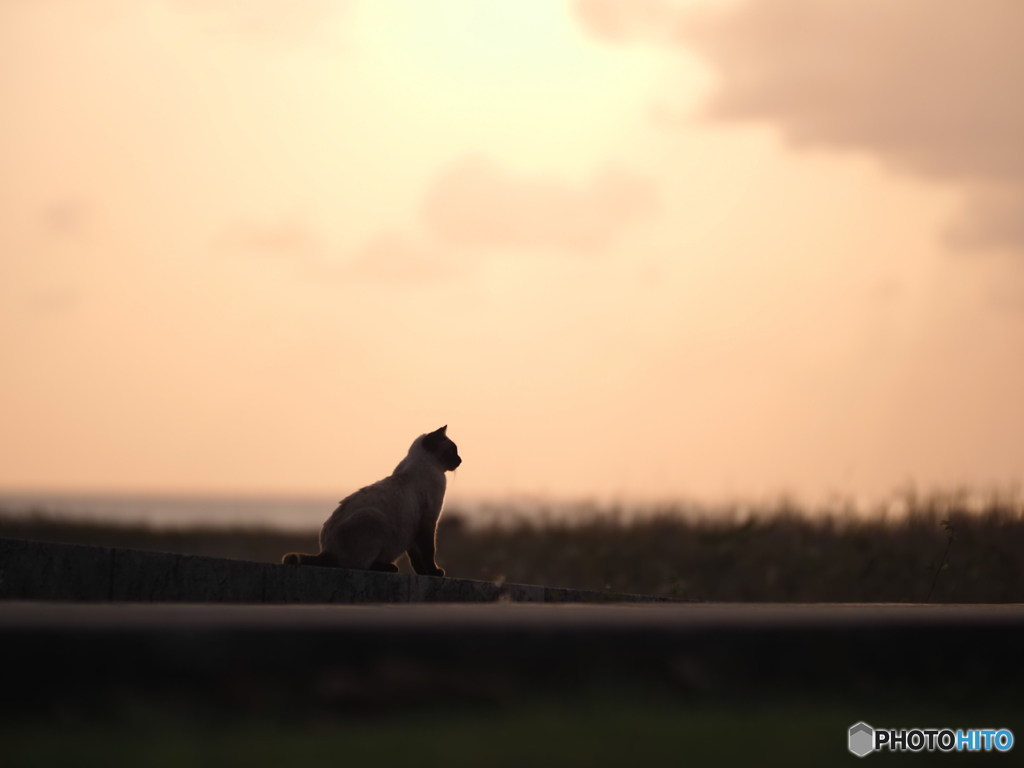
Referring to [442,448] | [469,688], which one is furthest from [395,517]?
[469,688]

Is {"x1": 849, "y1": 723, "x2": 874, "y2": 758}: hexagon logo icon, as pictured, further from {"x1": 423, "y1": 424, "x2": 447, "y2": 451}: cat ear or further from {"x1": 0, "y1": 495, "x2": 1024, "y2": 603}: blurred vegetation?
{"x1": 0, "y1": 495, "x2": 1024, "y2": 603}: blurred vegetation

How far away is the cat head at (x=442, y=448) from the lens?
10.8 metres

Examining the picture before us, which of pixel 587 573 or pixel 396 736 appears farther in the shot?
pixel 587 573

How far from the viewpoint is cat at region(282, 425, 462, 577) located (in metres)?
8.57

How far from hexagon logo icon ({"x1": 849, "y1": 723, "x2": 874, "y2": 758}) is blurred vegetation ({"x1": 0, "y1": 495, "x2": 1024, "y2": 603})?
30.4 feet

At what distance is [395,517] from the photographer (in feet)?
30.1

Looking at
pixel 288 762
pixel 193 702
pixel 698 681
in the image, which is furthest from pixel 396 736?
pixel 698 681

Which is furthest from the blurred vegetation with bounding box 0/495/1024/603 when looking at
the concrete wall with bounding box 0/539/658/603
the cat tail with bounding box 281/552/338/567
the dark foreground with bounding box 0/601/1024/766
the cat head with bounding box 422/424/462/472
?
the dark foreground with bounding box 0/601/1024/766

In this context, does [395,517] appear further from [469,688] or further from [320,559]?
[469,688]

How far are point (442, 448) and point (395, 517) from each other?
1761 mm

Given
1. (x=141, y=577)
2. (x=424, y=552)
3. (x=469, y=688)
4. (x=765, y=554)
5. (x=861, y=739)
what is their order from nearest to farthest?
(x=861, y=739) < (x=469, y=688) < (x=141, y=577) < (x=424, y=552) < (x=765, y=554)

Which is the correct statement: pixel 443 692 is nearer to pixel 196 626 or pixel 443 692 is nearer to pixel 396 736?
pixel 396 736

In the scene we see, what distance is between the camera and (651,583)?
14492 mm

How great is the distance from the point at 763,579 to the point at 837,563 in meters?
0.96
